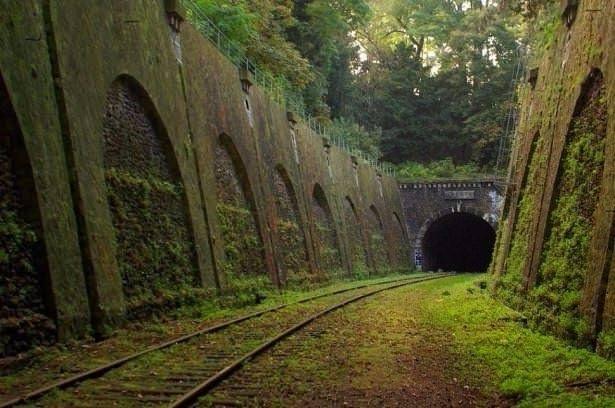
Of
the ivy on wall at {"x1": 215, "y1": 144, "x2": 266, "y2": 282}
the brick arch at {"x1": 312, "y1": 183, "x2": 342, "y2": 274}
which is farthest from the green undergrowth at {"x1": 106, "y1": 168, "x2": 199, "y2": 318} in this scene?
the brick arch at {"x1": 312, "y1": 183, "x2": 342, "y2": 274}

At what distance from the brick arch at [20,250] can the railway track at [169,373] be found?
1.36 meters

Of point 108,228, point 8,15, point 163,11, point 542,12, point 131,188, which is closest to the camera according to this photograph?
point 8,15

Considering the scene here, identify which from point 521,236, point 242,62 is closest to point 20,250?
point 521,236

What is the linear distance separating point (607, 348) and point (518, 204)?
9203mm

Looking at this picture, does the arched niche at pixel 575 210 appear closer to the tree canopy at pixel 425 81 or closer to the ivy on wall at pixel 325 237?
the ivy on wall at pixel 325 237

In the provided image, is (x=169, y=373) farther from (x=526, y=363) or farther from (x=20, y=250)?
(x=526, y=363)

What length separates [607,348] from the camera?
22.5 ft

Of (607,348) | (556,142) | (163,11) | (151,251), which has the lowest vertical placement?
(607,348)

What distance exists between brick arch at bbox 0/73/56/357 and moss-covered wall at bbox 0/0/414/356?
51 mm

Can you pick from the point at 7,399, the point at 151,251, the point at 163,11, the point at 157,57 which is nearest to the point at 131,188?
the point at 151,251

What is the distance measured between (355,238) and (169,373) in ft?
76.8

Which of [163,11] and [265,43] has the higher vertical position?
[265,43]

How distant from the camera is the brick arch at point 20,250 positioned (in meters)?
7.24

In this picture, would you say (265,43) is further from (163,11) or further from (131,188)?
(131,188)
